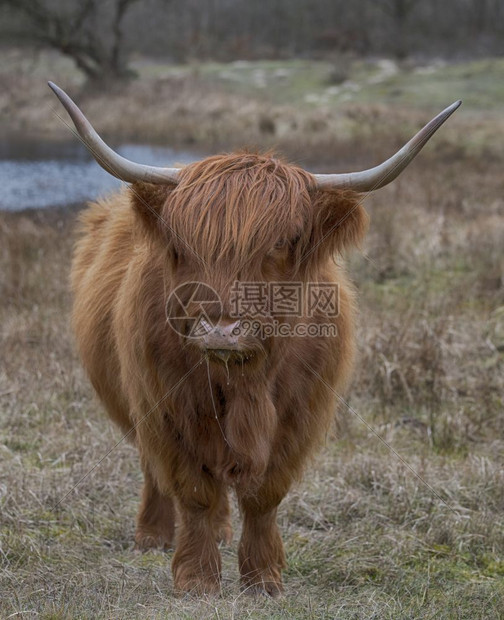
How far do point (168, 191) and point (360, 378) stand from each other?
2515 millimetres

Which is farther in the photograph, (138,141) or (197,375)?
(138,141)

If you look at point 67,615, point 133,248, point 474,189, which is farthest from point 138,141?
point 67,615

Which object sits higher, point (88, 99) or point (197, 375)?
point (88, 99)

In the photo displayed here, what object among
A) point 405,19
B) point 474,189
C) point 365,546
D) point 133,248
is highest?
point 405,19

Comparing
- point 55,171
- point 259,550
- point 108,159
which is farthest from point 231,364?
point 55,171

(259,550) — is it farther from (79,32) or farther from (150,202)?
(79,32)

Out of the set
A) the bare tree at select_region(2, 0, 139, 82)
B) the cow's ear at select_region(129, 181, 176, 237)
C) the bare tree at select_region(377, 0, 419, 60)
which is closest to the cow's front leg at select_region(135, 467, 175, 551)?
the cow's ear at select_region(129, 181, 176, 237)

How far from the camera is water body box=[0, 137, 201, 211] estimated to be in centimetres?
1071

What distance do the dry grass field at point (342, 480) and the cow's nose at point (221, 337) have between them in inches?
35.9

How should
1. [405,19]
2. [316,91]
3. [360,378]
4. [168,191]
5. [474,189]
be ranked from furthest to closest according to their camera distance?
[405,19] < [316,91] < [474,189] < [360,378] < [168,191]

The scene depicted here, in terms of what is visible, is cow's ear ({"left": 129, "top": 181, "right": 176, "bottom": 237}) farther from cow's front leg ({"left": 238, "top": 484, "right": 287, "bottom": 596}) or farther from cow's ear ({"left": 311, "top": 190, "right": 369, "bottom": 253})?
cow's front leg ({"left": 238, "top": 484, "right": 287, "bottom": 596})

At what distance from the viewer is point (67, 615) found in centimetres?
255

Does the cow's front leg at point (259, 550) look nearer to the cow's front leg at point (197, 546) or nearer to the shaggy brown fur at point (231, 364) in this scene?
the shaggy brown fur at point (231, 364)

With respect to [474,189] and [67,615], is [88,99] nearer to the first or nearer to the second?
[474,189]
